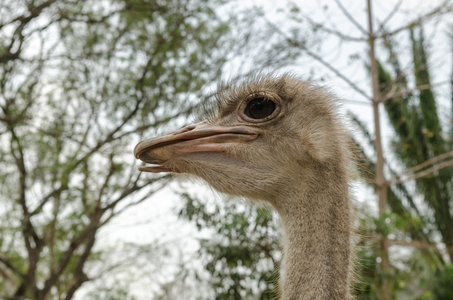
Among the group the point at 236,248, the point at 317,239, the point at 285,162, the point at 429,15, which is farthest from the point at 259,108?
the point at 429,15

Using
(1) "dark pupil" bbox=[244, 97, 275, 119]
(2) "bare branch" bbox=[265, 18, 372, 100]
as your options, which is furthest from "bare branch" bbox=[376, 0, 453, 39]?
(1) "dark pupil" bbox=[244, 97, 275, 119]

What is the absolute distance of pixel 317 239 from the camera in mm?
1875

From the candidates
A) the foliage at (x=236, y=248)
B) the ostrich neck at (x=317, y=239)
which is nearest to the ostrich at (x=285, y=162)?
the ostrich neck at (x=317, y=239)

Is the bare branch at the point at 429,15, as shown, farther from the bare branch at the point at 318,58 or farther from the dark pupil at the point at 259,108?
the dark pupil at the point at 259,108

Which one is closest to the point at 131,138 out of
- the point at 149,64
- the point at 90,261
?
the point at 149,64

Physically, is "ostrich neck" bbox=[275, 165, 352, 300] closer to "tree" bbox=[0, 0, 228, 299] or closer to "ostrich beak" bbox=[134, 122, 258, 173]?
"ostrich beak" bbox=[134, 122, 258, 173]

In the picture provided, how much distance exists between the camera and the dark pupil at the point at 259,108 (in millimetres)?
2100

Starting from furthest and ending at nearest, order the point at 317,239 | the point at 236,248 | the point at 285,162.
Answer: the point at 236,248 → the point at 285,162 → the point at 317,239

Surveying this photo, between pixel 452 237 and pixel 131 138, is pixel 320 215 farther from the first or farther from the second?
pixel 452 237

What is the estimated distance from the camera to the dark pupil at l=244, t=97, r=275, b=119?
2.10 m

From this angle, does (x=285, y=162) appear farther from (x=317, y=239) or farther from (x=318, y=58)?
(x=318, y=58)

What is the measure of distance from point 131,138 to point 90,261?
154 inches

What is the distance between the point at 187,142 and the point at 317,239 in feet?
2.00

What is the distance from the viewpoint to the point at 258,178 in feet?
6.64
